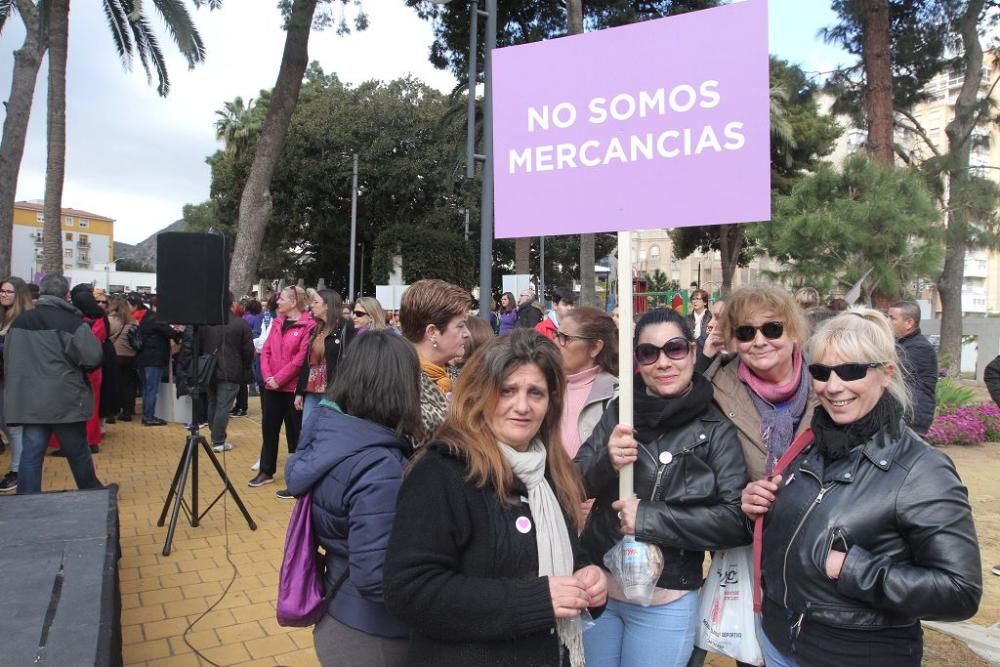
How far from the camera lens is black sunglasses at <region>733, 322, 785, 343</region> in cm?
238

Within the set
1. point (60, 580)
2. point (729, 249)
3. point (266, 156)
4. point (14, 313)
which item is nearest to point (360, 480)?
point (60, 580)

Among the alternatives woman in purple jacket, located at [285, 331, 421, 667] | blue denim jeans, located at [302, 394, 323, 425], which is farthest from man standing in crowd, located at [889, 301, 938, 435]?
blue denim jeans, located at [302, 394, 323, 425]

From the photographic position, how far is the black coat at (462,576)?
1.57 metres

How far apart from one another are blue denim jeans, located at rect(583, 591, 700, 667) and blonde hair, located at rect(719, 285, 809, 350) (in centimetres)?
90

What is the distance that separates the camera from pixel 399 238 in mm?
28641

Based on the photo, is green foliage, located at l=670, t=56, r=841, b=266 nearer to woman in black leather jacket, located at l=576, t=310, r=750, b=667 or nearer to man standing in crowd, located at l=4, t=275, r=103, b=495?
man standing in crowd, located at l=4, t=275, r=103, b=495

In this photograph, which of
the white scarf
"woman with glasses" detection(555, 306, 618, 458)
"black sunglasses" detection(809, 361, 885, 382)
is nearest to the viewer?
the white scarf

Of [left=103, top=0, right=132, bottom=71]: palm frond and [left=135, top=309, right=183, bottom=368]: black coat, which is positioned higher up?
[left=103, top=0, right=132, bottom=71]: palm frond

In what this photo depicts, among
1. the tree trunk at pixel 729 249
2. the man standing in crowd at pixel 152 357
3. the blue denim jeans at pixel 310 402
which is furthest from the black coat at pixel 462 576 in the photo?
the tree trunk at pixel 729 249

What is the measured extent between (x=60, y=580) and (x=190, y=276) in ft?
7.91

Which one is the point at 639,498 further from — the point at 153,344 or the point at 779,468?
the point at 153,344

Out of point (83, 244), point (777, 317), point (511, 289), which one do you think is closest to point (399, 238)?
point (511, 289)

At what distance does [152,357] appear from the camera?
9602 mm

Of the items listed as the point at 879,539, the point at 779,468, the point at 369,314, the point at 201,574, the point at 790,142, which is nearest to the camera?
the point at 879,539
